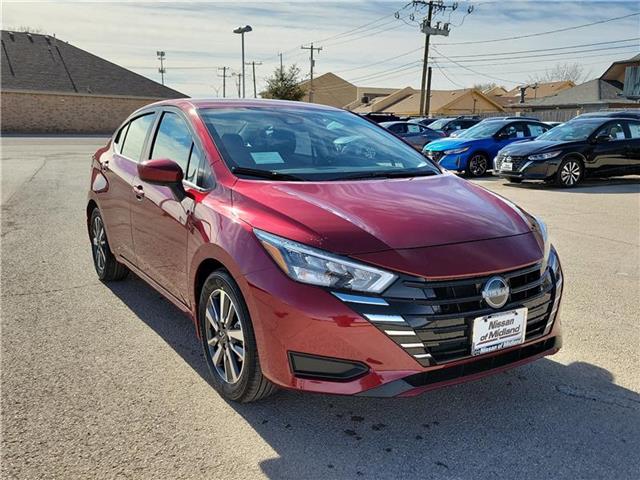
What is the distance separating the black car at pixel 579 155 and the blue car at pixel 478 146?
1822mm

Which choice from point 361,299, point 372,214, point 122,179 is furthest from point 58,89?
point 361,299

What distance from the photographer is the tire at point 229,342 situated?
2779mm

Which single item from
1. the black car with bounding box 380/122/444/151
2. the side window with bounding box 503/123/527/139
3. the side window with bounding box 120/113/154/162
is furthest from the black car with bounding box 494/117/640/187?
the side window with bounding box 120/113/154/162

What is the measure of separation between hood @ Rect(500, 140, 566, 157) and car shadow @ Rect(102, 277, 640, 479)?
32.3 ft

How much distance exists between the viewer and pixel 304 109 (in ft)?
14.2

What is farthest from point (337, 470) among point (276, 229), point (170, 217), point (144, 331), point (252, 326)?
point (144, 331)

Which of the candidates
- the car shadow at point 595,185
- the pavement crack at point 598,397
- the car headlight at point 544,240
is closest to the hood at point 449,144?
the car shadow at point 595,185

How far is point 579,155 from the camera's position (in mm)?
12383

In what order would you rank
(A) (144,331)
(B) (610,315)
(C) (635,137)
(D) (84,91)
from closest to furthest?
(A) (144,331) → (B) (610,315) → (C) (635,137) → (D) (84,91)

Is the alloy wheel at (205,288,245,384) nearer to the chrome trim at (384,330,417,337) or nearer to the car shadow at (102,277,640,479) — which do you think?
the car shadow at (102,277,640,479)

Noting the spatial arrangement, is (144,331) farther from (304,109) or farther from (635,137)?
(635,137)

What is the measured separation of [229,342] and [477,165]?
43.2ft

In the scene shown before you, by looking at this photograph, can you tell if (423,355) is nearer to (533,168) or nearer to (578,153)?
(533,168)

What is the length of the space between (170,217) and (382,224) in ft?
4.90
